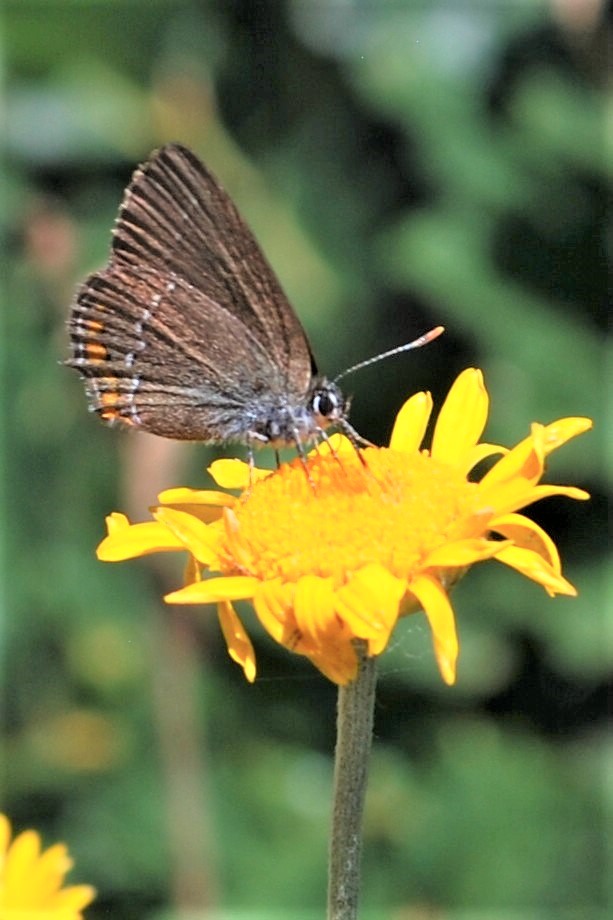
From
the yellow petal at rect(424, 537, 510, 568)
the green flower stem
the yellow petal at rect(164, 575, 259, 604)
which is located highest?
the yellow petal at rect(424, 537, 510, 568)

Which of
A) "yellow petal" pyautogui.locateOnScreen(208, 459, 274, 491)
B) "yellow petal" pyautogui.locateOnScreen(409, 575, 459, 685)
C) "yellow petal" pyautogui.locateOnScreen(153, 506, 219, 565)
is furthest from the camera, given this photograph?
"yellow petal" pyautogui.locateOnScreen(208, 459, 274, 491)

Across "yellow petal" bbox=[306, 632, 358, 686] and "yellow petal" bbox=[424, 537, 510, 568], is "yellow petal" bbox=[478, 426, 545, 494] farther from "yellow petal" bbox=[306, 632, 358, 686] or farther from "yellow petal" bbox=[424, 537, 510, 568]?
"yellow petal" bbox=[306, 632, 358, 686]

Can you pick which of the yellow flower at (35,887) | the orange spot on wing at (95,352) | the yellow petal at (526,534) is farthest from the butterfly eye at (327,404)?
the yellow flower at (35,887)

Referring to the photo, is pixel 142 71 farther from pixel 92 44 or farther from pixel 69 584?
pixel 69 584

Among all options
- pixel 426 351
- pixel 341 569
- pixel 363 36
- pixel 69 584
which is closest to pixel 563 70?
pixel 363 36

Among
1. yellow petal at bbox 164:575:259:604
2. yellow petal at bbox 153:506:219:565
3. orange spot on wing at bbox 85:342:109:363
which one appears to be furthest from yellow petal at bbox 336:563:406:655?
orange spot on wing at bbox 85:342:109:363

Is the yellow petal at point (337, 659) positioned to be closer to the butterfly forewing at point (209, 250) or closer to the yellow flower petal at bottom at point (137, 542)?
the yellow flower petal at bottom at point (137, 542)
